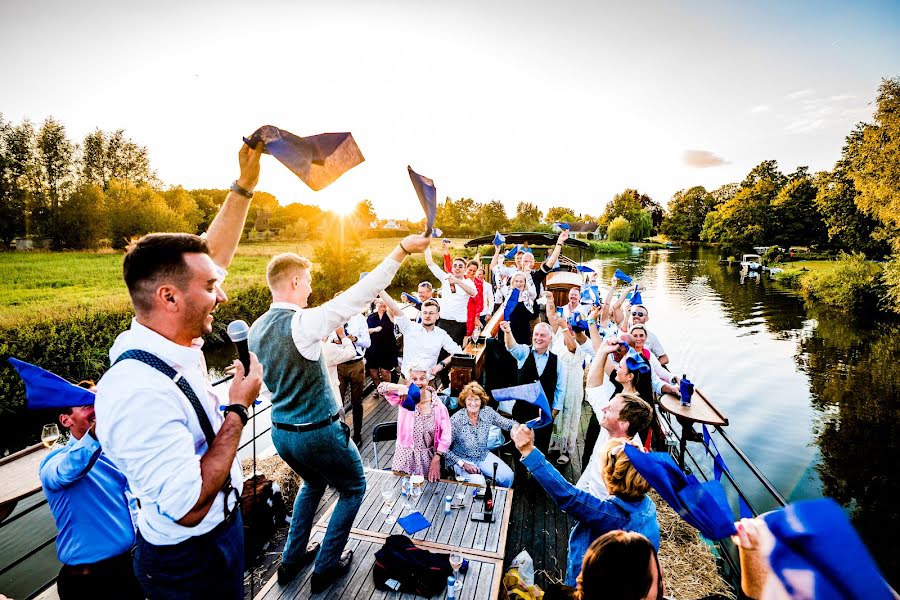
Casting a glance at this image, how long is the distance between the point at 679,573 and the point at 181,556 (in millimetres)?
4510

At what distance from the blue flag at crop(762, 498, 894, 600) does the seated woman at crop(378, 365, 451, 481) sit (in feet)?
11.5

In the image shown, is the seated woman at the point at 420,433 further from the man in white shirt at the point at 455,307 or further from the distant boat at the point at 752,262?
the distant boat at the point at 752,262

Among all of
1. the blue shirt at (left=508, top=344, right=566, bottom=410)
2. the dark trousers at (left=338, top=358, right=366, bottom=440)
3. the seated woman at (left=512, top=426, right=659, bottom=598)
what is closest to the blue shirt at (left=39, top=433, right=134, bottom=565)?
the seated woman at (left=512, top=426, right=659, bottom=598)

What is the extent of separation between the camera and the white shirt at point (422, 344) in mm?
5820

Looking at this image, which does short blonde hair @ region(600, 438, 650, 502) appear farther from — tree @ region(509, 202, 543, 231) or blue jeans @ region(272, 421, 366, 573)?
tree @ region(509, 202, 543, 231)

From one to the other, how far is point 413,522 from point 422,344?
2795mm

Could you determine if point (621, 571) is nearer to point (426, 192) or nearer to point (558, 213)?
point (426, 192)

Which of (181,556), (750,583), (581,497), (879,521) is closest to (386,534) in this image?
(581,497)

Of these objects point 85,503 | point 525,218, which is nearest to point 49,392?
point 85,503

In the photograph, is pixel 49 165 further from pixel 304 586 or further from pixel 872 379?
pixel 872 379

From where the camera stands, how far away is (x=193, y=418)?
1419 mm

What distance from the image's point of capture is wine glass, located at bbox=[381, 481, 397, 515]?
11.7 feet

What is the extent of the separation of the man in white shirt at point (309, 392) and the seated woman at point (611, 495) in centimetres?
117

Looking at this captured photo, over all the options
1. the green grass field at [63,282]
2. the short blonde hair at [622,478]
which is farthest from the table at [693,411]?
the green grass field at [63,282]
